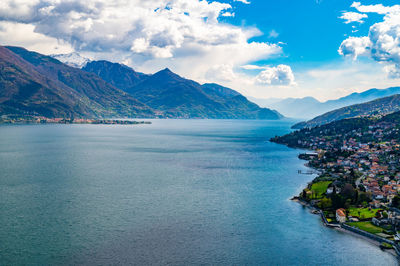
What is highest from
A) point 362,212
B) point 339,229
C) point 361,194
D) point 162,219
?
point 361,194

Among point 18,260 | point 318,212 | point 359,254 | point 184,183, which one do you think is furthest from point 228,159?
point 18,260

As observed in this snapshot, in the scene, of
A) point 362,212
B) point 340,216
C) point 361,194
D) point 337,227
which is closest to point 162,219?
point 337,227

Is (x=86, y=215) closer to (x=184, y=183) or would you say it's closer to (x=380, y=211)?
(x=184, y=183)

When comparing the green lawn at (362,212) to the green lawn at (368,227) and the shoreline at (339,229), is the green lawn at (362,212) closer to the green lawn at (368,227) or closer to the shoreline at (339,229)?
the green lawn at (368,227)

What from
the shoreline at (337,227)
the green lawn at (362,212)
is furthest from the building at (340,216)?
the green lawn at (362,212)

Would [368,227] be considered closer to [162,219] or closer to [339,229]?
[339,229]

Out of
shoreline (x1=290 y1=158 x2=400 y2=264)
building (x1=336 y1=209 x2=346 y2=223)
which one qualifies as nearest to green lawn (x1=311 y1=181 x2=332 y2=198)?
shoreline (x1=290 y1=158 x2=400 y2=264)

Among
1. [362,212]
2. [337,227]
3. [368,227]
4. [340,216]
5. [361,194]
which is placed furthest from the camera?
[361,194]

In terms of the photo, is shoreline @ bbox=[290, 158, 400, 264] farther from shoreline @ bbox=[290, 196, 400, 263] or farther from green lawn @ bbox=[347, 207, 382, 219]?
green lawn @ bbox=[347, 207, 382, 219]
